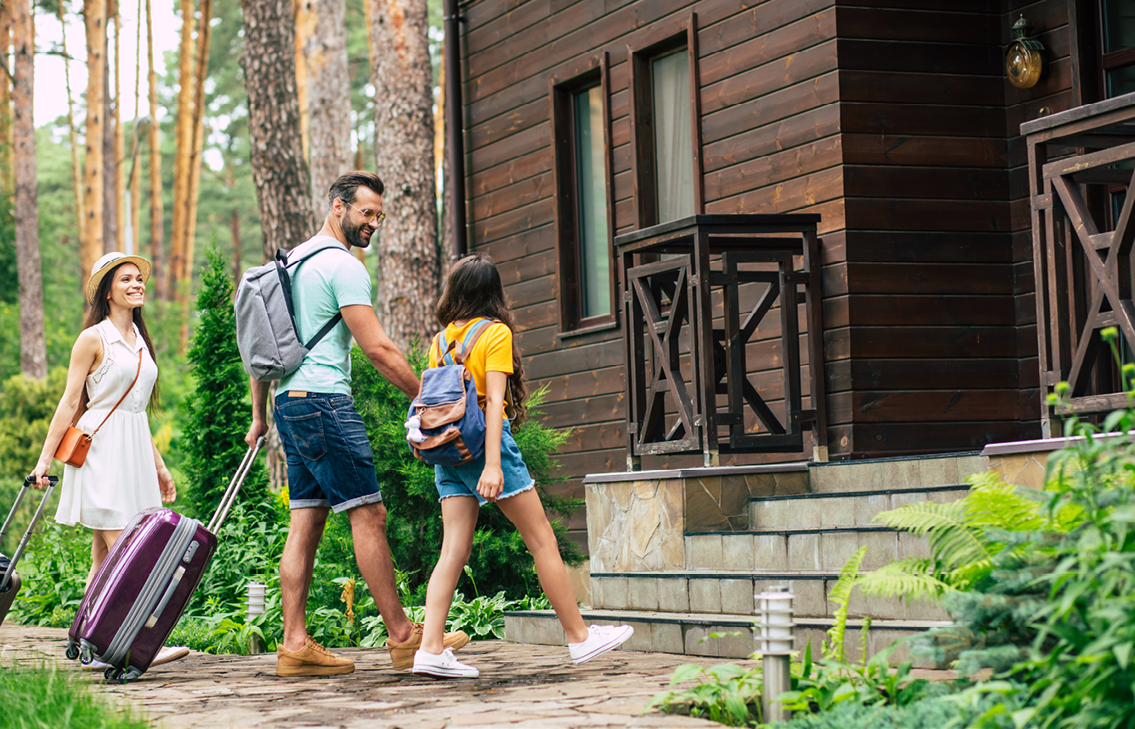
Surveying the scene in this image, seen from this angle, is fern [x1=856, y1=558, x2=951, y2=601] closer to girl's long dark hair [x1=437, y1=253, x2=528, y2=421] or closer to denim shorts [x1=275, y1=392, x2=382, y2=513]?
girl's long dark hair [x1=437, y1=253, x2=528, y2=421]

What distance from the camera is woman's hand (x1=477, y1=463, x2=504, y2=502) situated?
5047 mm

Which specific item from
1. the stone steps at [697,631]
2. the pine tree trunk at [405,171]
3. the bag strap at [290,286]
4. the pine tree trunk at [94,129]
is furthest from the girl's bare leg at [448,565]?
the pine tree trunk at [94,129]

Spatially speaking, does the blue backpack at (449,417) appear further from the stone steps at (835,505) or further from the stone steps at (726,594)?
the stone steps at (835,505)

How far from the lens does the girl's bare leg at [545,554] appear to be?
5227 mm

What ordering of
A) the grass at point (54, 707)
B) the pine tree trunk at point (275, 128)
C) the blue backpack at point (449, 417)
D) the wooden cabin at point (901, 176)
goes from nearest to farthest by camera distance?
the grass at point (54, 707), the blue backpack at point (449, 417), the wooden cabin at point (901, 176), the pine tree trunk at point (275, 128)

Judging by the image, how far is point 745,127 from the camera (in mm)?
8305

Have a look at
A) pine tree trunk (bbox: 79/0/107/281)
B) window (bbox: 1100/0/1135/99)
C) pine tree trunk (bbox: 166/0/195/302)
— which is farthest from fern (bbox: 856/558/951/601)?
pine tree trunk (bbox: 166/0/195/302)

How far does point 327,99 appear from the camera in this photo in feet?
56.0

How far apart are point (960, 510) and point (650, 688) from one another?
138 cm

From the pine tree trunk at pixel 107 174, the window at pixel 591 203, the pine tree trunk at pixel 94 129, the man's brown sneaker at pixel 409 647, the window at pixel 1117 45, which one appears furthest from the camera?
the pine tree trunk at pixel 107 174

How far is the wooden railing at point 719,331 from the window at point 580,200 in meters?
2.36

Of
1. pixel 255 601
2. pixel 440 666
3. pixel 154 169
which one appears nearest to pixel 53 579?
pixel 255 601

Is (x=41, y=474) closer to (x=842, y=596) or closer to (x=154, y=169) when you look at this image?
(x=842, y=596)

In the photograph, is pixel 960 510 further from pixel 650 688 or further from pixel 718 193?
pixel 718 193
